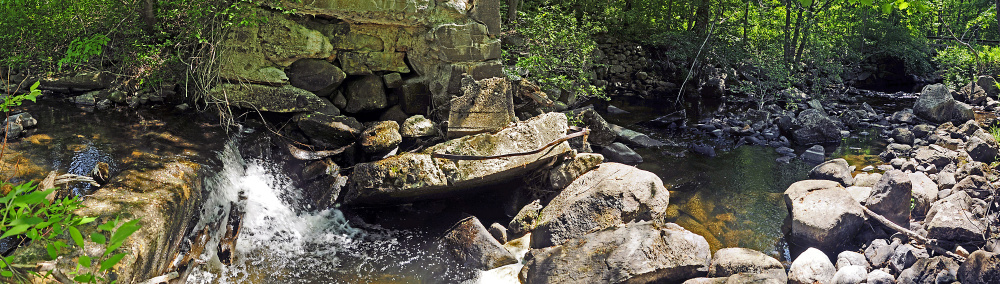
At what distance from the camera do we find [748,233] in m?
7.52

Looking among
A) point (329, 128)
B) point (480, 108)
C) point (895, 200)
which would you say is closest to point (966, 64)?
point (895, 200)

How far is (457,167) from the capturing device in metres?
7.37

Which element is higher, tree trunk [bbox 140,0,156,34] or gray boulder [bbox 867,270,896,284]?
tree trunk [bbox 140,0,156,34]

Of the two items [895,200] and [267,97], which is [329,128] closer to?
[267,97]

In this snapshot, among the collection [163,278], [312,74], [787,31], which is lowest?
[163,278]

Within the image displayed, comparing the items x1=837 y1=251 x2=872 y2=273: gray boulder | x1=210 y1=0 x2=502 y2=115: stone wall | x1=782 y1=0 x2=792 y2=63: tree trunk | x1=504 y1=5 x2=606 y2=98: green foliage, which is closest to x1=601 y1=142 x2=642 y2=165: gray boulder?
x1=504 y1=5 x2=606 y2=98: green foliage

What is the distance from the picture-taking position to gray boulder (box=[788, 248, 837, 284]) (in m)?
5.86

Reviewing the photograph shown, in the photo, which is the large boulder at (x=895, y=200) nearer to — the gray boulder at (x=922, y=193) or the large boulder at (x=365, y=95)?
the gray boulder at (x=922, y=193)

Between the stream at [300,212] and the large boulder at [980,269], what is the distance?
5.92ft

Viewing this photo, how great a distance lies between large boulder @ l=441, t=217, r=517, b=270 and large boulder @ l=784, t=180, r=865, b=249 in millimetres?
3567

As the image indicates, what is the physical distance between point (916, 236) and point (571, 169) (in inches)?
160

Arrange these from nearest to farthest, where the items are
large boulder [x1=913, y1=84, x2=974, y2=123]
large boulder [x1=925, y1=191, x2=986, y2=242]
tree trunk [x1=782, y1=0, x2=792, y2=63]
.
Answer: large boulder [x1=925, y1=191, x2=986, y2=242] → large boulder [x1=913, y1=84, x2=974, y2=123] → tree trunk [x1=782, y1=0, x2=792, y2=63]

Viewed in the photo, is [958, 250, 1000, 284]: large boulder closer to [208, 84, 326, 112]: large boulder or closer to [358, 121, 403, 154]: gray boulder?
[358, 121, 403, 154]: gray boulder

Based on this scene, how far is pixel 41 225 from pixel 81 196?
423 cm
